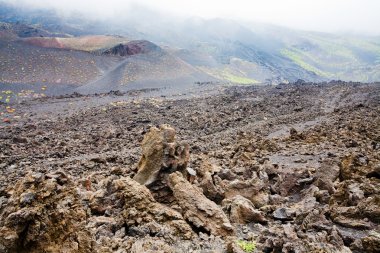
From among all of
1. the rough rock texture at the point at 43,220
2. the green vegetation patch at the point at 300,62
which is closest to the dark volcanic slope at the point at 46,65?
the rough rock texture at the point at 43,220

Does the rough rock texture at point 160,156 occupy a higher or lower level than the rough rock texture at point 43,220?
lower

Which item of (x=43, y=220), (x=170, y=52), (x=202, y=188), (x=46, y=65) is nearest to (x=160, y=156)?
(x=202, y=188)

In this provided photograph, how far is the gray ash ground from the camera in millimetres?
4246

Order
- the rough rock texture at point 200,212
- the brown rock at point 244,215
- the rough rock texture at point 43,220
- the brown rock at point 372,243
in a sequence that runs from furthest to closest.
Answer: the brown rock at point 244,215 < the rough rock texture at point 200,212 < the brown rock at point 372,243 < the rough rock texture at point 43,220

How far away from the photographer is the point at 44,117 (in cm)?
2564

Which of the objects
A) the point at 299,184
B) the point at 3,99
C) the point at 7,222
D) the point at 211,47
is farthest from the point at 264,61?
the point at 7,222

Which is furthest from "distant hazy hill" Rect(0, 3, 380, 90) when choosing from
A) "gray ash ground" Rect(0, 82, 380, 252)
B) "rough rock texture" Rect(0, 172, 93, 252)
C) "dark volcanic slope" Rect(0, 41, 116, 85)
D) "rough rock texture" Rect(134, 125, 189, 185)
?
"rough rock texture" Rect(0, 172, 93, 252)

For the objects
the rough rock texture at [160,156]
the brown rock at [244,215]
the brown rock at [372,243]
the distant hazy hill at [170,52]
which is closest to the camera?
the brown rock at [372,243]

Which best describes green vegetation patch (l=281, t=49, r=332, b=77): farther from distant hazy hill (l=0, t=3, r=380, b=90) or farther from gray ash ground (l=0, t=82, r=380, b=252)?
gray ash ground (l=0, t=82, r=380, b=252)

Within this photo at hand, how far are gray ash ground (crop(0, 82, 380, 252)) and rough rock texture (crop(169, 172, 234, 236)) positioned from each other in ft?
0.36

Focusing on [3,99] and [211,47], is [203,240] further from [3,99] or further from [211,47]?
[211,47]

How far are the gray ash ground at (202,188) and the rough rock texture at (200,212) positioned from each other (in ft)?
0.36

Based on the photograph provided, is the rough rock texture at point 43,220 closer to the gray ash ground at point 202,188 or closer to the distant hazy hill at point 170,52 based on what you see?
the gray ash ground at point 202,188

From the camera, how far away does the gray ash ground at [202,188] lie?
4.25m
